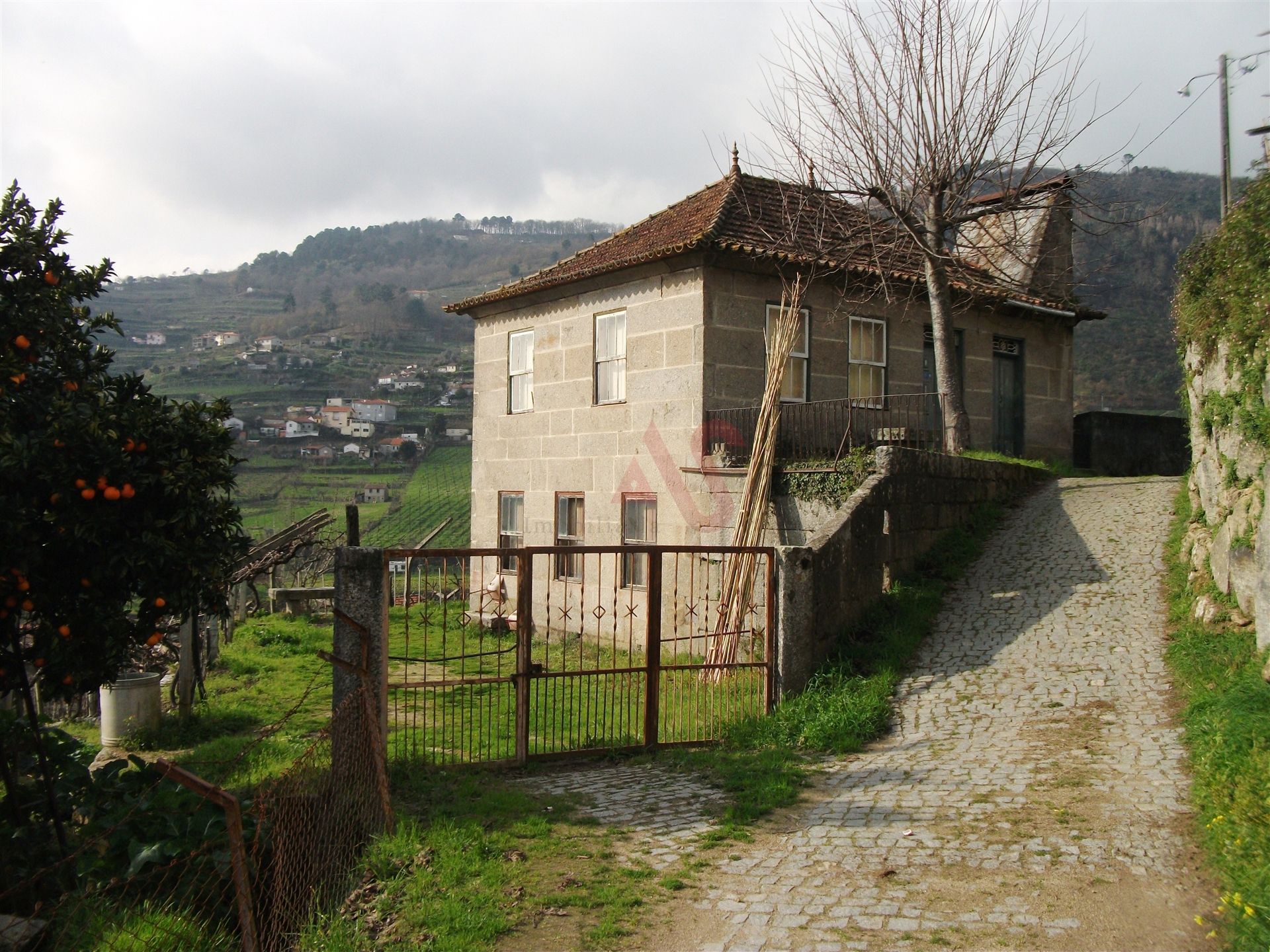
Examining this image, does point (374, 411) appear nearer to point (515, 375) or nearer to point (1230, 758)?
point (515, 375)

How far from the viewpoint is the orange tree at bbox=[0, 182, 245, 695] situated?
670 centimetres

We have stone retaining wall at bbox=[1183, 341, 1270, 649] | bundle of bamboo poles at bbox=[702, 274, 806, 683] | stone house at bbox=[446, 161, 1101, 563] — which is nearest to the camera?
stone retaining wall at bbox=[1183, 341, 1270, 649]

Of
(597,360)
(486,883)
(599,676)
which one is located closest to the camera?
(486,883)

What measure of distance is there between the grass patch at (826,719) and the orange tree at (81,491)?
4336 mm

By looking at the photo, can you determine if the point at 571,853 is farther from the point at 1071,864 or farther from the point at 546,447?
the point at 546,447

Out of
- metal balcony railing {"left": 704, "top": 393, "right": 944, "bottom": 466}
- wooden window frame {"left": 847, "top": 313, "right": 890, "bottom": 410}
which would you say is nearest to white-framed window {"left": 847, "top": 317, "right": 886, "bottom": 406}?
wooden window frame {"left": 847, "top": 313, "right": 890, "bottom": 410}

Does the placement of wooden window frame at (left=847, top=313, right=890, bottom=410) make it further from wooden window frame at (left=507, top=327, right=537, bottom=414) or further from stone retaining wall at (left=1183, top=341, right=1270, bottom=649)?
wooden window frame at (left=507, top=327, right=537, bottom=414)

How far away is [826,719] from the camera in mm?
8781

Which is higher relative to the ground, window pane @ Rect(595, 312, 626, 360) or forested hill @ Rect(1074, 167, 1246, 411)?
forested hill @ Rect(1074, 167, 1246, 411)

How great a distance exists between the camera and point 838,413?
568 inches

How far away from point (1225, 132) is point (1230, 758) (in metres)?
17.4

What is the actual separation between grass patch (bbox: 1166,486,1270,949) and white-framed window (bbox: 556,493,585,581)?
372 inches

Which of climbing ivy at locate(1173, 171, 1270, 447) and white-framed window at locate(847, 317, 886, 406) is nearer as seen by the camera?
climbing ivy at locate(1173, 171, 1270, 447)

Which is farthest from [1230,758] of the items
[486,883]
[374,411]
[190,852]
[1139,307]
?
[374,411]
